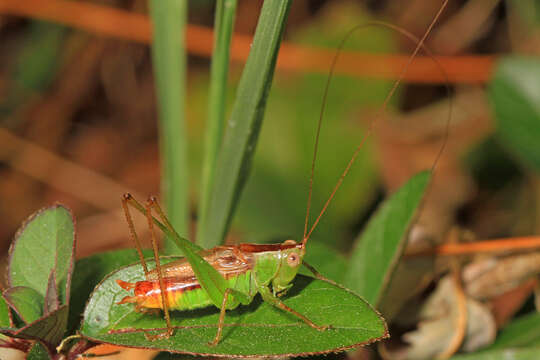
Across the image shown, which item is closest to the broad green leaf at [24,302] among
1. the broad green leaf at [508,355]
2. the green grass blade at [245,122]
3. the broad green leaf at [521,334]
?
the green grass blade at [245,122]

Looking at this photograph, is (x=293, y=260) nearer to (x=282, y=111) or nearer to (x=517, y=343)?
(x=517, y=343)

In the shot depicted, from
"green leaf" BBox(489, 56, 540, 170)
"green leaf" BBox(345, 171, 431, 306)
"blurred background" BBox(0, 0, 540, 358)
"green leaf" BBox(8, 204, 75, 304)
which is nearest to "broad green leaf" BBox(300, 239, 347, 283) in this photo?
"green leaf" BBox(345, 171, 431, 306)

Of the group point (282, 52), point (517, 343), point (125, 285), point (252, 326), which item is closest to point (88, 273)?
point (125, 285)

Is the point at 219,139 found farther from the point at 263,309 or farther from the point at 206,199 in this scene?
the point at 263,309

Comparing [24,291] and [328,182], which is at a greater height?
[328,182]

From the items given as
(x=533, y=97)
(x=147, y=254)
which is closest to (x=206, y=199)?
(x=147, y=254)
